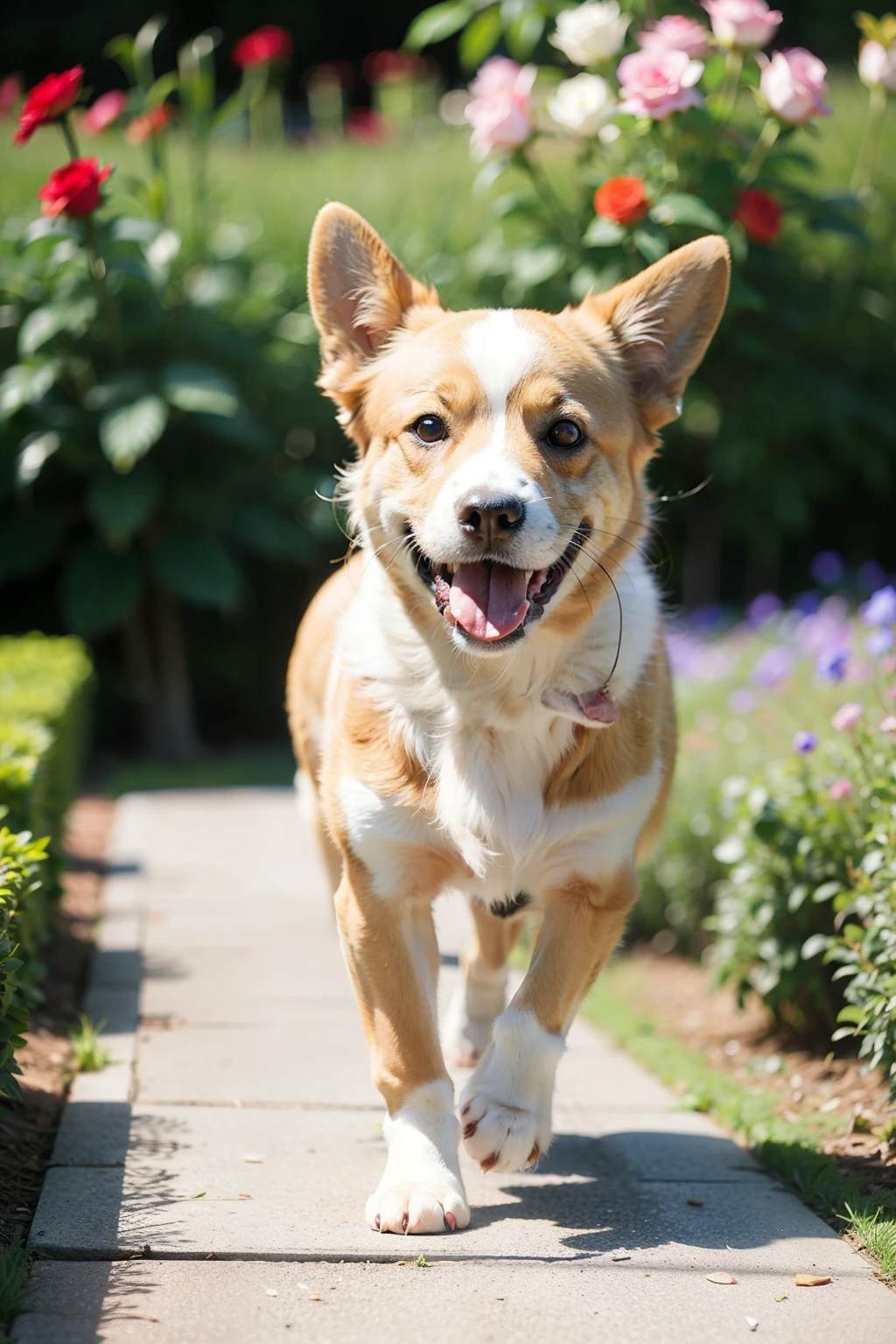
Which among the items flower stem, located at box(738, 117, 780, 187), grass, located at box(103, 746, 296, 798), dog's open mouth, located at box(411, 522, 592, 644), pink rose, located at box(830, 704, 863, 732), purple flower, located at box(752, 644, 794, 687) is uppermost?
dog's open mouth, located at box(411, 522, 592, 644)

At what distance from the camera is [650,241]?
4.91 meters

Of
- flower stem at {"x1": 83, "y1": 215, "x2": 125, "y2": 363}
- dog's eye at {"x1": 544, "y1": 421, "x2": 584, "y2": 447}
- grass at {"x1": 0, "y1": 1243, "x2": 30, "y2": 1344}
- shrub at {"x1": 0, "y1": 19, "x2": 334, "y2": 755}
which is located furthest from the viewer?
shrub at {"x1": 0, "y1": 19, "x2": 334, "y2": 755}

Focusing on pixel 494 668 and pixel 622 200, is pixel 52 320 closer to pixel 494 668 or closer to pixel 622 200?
pixel 622 200

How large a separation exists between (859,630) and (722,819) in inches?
65.7

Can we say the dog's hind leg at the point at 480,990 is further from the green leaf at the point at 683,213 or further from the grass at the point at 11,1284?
the green leaf at the point at 683,213

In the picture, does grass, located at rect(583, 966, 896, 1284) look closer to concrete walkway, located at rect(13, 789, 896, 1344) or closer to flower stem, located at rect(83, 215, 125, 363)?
concrete walkway, located at rect(13, 789, 896, 1344)

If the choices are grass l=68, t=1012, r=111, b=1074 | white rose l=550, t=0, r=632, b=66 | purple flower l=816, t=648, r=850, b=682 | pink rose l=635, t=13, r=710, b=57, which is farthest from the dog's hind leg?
white rose l=550, t=0, r=632, b=66

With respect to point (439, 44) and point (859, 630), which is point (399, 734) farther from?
point (439, 44)

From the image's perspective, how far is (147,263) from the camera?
7.64 meters

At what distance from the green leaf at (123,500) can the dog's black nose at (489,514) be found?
5381 millimetres

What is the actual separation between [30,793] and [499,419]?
6.21 ft

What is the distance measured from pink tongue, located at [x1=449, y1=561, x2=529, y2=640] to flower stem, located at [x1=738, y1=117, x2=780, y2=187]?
3.18 m

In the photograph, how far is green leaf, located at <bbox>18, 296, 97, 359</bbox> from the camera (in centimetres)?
746

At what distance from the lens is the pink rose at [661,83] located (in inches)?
191
